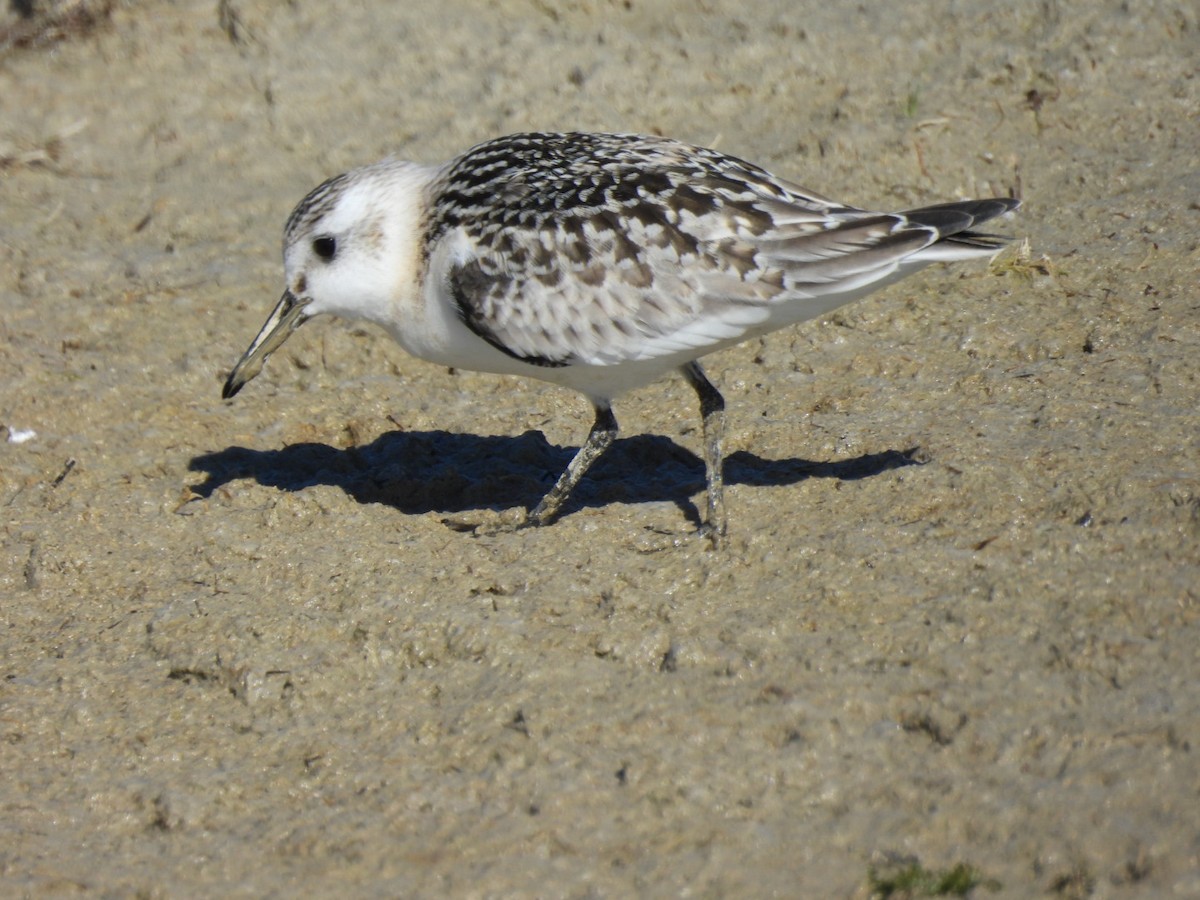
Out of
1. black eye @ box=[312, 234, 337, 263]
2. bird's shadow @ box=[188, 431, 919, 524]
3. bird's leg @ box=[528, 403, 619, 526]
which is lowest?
bird's shadow @ box=[188, 431, 919, 524]

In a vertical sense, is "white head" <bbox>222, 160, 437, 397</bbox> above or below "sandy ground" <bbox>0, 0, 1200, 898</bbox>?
above

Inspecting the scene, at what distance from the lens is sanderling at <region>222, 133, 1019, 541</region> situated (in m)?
5.76

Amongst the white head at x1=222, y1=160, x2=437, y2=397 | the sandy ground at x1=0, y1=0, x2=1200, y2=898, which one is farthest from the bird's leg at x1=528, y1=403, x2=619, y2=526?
the white head at x1=222, y1=160, x2=437, y2=397

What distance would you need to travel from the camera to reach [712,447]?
6184mm

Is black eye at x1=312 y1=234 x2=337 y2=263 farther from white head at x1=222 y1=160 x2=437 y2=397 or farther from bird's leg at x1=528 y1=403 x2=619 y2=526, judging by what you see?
bird's leg at x1=528 y1=403 x2=619 y2=526

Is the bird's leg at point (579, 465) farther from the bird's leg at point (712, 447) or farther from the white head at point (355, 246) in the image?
the white head at point (355, 246)

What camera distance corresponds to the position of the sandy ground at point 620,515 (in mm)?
4508

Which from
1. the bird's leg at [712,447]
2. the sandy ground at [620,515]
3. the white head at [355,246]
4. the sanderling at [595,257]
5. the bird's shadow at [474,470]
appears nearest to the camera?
the sandy ground at [620,515]

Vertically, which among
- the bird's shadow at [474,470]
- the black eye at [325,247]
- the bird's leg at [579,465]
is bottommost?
the bird's shadow at [474,470]

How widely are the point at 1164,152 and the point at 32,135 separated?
22.9 feet

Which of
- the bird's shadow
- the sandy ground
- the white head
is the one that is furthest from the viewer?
the bird's shadow

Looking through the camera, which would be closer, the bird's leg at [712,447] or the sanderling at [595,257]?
the sanderling at [595,257]

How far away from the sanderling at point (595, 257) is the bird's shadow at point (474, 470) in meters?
0.39

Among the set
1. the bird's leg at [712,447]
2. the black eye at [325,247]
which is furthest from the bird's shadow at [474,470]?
the black eye at [325,247]
